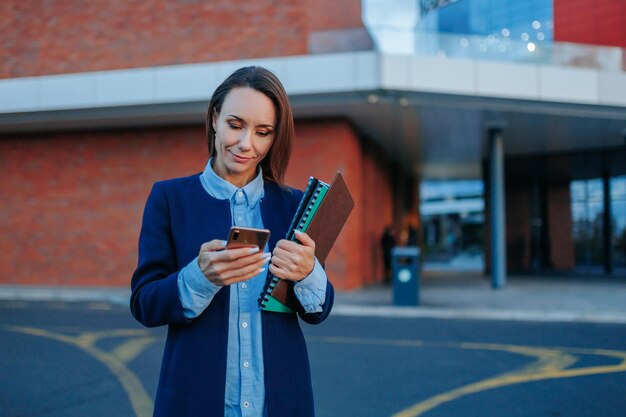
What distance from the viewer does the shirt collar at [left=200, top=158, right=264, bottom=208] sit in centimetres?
161

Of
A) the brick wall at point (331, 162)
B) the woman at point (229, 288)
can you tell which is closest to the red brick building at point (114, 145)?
the brick wall at point (331, 162)

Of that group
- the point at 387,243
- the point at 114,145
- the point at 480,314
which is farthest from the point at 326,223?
the point at 387,243

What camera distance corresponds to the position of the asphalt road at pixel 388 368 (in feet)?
14.5

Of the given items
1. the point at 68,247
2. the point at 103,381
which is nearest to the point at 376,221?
the point at 68,247

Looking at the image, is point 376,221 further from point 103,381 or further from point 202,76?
point 103,381

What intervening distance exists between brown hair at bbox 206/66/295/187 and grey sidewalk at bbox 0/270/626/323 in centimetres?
886

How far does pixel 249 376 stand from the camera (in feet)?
4.90

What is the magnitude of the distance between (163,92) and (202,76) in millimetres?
1007

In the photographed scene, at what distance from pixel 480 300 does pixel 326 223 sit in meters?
11.1

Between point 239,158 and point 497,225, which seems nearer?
point 239,158

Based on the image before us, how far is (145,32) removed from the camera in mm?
13945

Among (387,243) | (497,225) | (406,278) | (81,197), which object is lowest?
(406,278)

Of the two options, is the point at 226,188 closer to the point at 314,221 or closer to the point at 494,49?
the point at 314,221

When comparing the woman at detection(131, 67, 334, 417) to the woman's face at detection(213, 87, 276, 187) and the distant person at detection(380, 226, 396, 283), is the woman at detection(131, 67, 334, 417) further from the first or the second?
the distant person at detection(380, 226, 396, 283)
